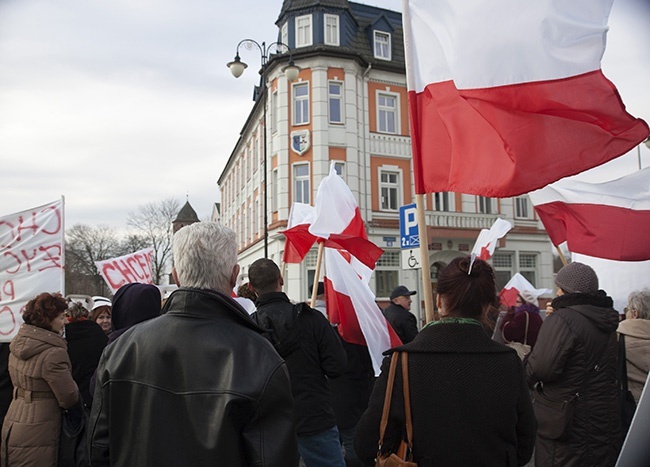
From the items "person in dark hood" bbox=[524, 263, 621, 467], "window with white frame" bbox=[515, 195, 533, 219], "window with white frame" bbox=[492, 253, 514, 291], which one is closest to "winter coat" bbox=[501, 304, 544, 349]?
"person in dark hood" bbox=[524, 263, 621, 467]

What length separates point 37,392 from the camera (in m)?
4.41

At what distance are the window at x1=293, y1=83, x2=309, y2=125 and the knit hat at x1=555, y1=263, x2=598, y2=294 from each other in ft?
69.3

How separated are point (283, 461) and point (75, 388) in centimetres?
301

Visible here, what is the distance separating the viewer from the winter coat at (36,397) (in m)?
4.34

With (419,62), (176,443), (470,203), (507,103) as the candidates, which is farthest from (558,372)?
(470,203)

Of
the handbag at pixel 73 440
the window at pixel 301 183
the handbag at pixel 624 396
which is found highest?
the window at pixel 301 183

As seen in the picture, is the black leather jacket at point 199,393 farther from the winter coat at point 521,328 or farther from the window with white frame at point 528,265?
the window with white frame at point 528,265

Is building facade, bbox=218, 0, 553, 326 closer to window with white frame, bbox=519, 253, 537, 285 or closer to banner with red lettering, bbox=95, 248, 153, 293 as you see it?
window with white frame, bbox=519, 253, 537, 285

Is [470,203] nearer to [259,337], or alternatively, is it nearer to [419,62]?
[419,62]

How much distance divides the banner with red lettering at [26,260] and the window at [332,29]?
20734 millimetres

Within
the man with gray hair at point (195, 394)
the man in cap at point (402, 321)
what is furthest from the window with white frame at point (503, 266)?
the man with gray hair at point (195, 394)

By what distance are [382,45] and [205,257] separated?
26.4m

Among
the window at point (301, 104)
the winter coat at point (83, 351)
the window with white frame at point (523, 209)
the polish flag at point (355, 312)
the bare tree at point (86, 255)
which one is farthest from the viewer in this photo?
the bare tree at point (86, 255)

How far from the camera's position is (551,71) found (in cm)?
338
